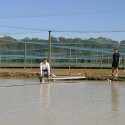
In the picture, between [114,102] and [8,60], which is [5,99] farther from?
[8,60]

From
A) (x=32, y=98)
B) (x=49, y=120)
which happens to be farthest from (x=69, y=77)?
(x=49, y=120)

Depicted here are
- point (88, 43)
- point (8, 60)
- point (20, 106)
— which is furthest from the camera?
point (88, 43)

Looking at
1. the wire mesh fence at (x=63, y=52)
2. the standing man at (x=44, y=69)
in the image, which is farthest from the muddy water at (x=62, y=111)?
the wire mesh fence at (x=63, y=52)

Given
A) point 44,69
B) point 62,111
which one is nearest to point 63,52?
point 44,69

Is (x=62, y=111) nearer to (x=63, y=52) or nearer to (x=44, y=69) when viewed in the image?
(x=44, y=69)

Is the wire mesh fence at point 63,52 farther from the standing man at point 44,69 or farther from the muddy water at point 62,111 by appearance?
the muddy water at point 62,111

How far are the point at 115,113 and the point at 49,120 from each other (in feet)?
5.51

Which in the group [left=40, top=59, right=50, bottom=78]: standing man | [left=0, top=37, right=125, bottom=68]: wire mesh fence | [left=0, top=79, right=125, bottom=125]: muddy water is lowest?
[left=0, top=79, right=125, bottom=125]: muddy water

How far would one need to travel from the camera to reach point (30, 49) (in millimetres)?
54562

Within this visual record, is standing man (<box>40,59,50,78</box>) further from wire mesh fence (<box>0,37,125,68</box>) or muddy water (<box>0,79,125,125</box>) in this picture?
wire mesh fence (<box>0,37,125,68</box>)

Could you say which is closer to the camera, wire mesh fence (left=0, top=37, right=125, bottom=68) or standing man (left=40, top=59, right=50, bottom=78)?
standing man (left=40, top=59, right=50, bottom=78)

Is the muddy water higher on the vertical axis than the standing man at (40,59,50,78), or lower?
lower

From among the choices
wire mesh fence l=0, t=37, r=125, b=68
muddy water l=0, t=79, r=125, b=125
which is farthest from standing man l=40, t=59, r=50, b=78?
wire mesh fence l=0, t=37, r=125, b=68

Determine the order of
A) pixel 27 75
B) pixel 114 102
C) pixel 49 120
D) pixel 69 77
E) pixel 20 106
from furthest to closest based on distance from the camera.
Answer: pixel 27 75
pixel 69 77
pixel 114 102
pixel 20 106
pixel 49 120
